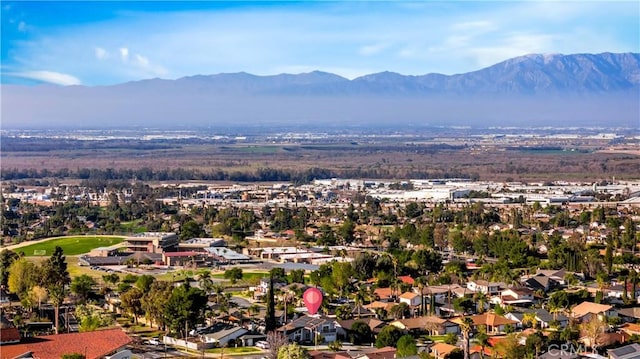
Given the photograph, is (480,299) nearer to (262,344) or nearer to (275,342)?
(262,344)

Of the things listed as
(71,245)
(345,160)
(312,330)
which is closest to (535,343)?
(312,330)

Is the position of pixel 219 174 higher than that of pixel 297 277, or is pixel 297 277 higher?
pixel 297 277

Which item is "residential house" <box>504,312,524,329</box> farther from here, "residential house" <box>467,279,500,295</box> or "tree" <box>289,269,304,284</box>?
"tree" <box>289,269,304,284</box>

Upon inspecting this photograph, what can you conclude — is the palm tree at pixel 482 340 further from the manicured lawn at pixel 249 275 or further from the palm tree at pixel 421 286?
the manicured lawn at pixel 249 275

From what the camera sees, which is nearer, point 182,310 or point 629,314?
point 182,310

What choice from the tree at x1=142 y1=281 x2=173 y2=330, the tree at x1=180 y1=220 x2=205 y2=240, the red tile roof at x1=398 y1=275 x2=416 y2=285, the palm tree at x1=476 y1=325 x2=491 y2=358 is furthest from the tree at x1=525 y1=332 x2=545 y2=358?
the tree at x1=180 y1=220 x2=205 y2=240

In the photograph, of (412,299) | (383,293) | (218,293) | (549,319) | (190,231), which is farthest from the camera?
(190,231)

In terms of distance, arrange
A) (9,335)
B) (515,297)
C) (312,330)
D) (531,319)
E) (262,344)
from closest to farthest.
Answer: (9,335) < (262,344) < (312,330) < (531,319) < (515,297)

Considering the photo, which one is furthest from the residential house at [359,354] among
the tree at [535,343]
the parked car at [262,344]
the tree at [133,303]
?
the tree at [133,303]
